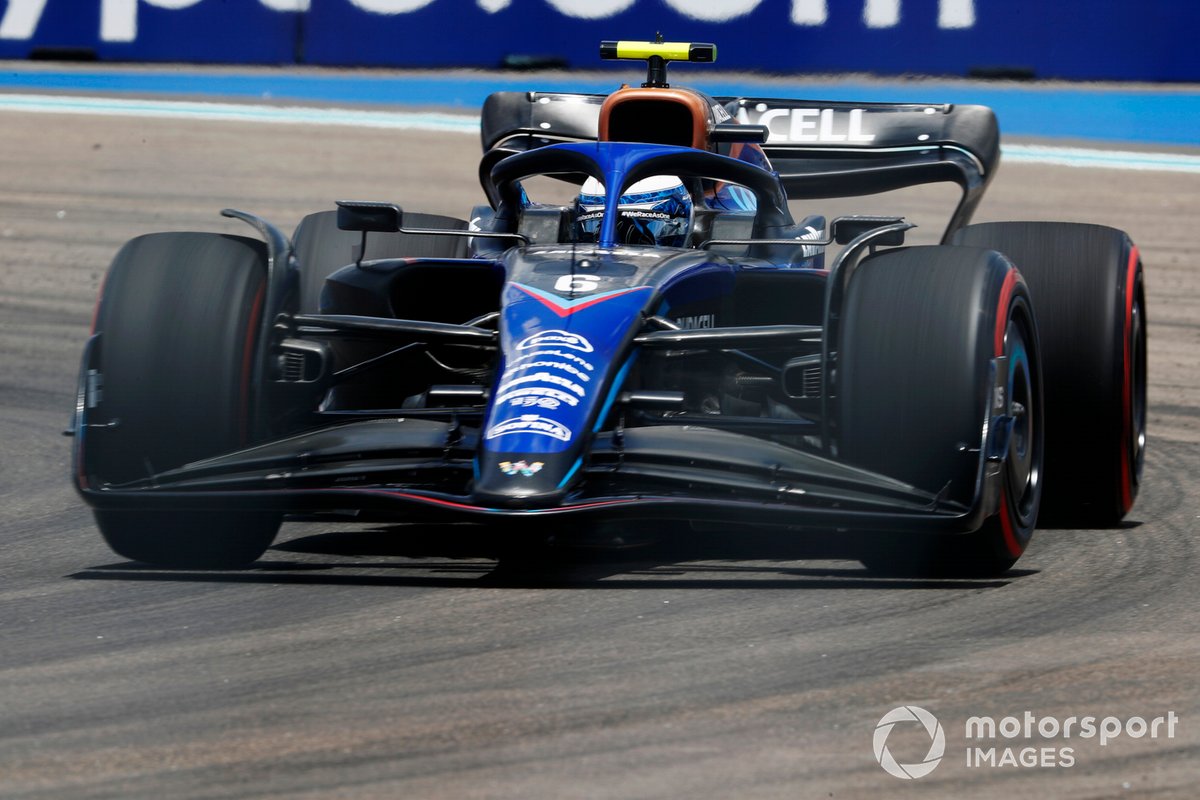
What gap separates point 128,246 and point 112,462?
680 mm

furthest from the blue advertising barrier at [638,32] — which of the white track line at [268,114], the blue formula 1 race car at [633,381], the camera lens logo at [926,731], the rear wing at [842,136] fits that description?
the camera lens logo at [926,731]

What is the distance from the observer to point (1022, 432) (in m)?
5.82

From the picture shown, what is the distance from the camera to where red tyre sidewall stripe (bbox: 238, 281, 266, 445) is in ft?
18.9


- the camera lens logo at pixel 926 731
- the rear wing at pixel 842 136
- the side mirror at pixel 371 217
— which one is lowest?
the camera lens logo at pixel 926 731

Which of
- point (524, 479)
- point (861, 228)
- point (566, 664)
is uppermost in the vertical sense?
point (861, 228)

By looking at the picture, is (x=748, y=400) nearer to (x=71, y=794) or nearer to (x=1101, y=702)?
(x=1101, y=702)

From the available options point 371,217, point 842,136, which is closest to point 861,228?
point 371,217

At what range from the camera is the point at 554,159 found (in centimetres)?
680

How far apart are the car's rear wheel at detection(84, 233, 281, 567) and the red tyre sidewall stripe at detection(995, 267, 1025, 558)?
2141 mm

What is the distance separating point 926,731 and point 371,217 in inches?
125

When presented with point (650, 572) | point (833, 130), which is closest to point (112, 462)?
point (650, 572)

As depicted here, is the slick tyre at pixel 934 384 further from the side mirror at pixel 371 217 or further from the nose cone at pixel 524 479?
the side mirror at pixel 371 217

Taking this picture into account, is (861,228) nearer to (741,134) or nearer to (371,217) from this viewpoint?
(741,134)

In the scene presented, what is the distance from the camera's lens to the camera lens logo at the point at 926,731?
386cm
